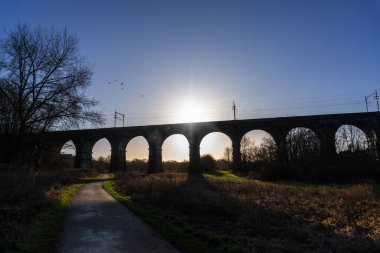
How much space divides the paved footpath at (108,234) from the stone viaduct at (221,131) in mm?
19194

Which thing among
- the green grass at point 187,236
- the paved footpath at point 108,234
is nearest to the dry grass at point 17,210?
the paved footpath at point 108,234

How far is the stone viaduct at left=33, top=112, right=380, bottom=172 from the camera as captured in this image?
32062mm

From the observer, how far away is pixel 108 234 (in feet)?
22.7

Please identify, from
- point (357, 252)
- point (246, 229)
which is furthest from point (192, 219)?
point (357, 252)

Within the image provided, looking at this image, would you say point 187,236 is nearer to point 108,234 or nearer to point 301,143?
point 108,234

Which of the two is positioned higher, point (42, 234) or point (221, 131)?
point (221, 131)

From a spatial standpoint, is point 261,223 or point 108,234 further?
point 261,223

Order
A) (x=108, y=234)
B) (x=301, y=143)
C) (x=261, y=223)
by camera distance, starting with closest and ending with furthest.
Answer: (x=108, y=234) < (x=261, y=223) < (x=301, y=143)

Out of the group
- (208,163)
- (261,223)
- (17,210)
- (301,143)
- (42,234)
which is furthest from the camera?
(208,163)

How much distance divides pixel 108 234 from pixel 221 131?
2986 cm

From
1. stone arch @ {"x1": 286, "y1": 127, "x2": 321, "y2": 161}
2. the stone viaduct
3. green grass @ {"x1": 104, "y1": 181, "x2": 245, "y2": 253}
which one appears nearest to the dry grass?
green grass @ {"x1": 104, "y1": 181, "x2": 245, "y2": 253}

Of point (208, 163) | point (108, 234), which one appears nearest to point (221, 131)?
point (208, 163)

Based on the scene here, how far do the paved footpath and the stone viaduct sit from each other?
756 inches

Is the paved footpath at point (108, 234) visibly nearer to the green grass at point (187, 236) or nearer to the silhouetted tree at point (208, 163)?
the green grass at point (187, 236)
